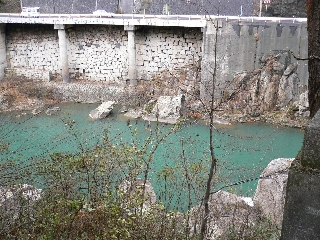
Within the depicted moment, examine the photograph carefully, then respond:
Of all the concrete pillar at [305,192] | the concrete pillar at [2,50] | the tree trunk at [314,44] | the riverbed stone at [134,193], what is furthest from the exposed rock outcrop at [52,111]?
the concrete pillar at [305,192]

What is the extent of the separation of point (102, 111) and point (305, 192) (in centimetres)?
1325

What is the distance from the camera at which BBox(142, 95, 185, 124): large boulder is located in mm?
14238

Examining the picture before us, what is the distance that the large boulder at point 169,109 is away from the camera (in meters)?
14.2

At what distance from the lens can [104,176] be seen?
208 inches

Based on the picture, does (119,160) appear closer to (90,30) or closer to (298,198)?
(298,198)

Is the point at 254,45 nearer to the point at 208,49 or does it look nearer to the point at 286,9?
the point at 208,49

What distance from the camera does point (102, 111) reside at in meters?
15.0

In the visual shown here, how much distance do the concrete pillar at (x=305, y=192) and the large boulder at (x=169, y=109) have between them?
464 inches

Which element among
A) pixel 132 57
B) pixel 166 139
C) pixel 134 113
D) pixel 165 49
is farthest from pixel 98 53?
pixel 166 139

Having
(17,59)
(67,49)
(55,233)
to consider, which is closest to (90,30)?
(67,49)

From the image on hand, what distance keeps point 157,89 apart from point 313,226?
47.8ft

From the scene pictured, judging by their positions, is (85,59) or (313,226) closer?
(313,226)

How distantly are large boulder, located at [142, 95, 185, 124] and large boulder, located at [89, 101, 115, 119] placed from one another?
5.49 ft

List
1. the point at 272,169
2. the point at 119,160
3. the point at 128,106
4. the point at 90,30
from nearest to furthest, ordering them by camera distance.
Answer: the point at 119,160 → the point at 272,169 → the point at 128,106 → the point at 90,30
